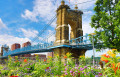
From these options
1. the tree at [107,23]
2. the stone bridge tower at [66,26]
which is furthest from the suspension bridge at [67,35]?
the tree at [107,23]

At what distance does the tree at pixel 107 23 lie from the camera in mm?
13453

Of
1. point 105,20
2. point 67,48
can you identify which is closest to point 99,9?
point 105,20

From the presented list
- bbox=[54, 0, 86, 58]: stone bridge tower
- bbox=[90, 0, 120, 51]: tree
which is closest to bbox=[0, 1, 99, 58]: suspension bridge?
bbox=[54, 0, 86, 58]: stone bridge tower

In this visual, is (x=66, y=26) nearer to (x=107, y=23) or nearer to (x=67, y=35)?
(x=67, y=35)

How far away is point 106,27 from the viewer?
14.1 m

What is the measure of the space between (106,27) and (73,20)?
12.9 m

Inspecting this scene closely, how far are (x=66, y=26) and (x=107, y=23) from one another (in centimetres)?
1017

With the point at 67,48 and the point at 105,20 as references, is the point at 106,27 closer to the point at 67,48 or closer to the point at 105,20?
the point at 105,20

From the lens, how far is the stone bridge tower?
881 inches

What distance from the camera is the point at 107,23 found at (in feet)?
46.6

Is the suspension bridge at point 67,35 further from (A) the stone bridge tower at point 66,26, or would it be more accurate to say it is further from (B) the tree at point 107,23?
(B) the tree at point 107,23

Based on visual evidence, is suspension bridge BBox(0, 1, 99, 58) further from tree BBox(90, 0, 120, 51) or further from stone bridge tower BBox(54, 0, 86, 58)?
tree BBox(90, 0, 120, 51)

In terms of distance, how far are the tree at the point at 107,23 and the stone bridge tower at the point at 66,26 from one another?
788 centimetres

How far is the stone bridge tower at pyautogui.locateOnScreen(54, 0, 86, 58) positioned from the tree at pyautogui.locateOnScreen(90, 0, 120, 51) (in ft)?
25.9
